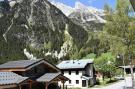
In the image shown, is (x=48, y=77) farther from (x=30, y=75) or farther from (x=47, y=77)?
(x=30, y=75)

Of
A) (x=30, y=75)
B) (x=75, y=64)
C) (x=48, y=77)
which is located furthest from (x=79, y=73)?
(x=30, y=75)

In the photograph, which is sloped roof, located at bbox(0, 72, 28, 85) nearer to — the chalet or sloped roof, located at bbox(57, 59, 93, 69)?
the chalet

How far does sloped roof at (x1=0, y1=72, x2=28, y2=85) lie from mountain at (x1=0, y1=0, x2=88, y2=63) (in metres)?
78.4

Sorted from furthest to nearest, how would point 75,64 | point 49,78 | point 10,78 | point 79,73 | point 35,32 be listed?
point 35,32 < point 75,64 < point 79,73 < point 49,78 < point 10,78

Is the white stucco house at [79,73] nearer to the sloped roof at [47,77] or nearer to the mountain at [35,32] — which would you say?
the sloped roof at [47,77]

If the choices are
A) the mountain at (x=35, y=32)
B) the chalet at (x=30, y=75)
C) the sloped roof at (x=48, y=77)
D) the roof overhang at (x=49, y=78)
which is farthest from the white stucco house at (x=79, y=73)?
the mountain at (x=35, y=32)

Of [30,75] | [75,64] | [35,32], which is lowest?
[30,75]

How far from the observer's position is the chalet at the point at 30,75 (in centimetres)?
4388

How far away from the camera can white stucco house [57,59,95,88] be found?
76.2 m

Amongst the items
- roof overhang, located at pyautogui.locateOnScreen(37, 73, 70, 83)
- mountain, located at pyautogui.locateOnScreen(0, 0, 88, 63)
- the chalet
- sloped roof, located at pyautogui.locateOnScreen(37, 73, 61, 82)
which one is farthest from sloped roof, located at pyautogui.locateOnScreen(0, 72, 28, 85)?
mountain, located at pyautogui.locateOnScreen(0, 0, 88, 63)

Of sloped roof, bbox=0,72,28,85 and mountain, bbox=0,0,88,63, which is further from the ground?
mountain, bbox=0,0,88,63

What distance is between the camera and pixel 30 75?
163 feet

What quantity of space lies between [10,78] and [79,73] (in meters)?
34.8

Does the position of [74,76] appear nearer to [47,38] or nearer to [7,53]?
[7,53]
